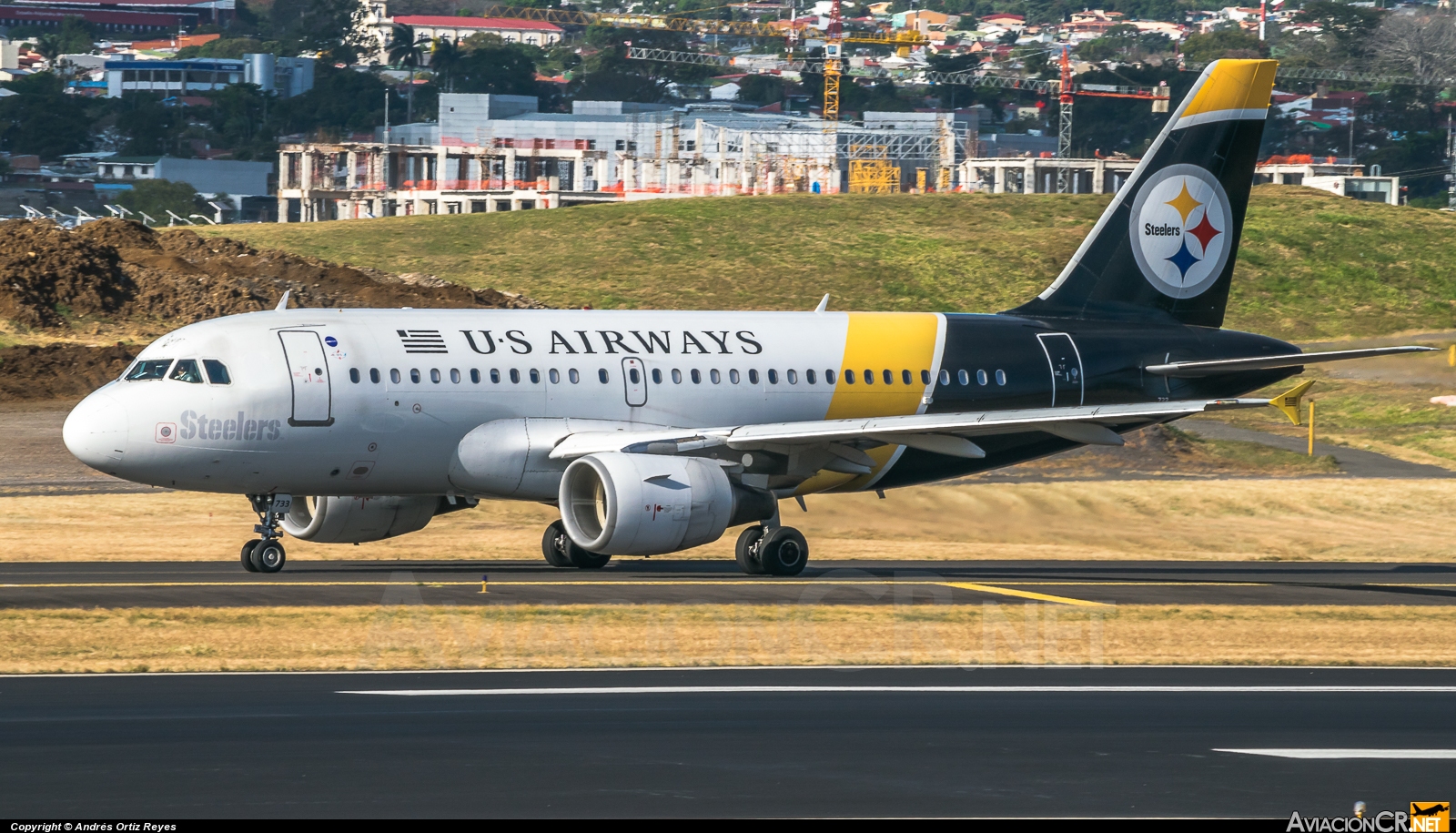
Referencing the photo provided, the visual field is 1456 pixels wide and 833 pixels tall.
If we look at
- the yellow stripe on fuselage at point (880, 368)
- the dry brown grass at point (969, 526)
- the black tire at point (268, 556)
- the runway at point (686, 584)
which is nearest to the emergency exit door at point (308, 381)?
the black tire at point (268, 556)

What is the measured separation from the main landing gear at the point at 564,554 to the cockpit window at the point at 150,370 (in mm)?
6602

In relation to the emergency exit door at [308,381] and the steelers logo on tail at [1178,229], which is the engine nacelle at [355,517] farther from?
the steelers logo on tail at [1178,229]

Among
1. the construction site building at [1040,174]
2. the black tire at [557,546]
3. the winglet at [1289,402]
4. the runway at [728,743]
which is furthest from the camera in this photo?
the construction site building at [1040,174]

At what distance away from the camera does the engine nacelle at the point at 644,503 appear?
28328 mm

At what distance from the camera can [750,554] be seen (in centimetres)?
3091

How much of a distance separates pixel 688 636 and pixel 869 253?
70.6 m

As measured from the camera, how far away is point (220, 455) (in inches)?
1117

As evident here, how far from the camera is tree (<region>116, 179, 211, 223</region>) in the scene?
17788 cm

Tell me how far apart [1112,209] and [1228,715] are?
66.4 ft

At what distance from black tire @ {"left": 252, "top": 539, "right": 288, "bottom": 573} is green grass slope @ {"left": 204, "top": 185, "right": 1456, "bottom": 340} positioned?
51519mm

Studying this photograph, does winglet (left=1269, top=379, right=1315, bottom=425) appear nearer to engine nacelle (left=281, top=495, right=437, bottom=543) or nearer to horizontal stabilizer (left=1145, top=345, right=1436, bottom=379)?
horizontal stabilizer (left=1145, top=345, right=1436, bottom=379)

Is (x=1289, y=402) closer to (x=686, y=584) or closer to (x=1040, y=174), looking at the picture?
(x=686, y=584)

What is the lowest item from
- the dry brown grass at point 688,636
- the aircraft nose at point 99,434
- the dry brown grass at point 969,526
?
the dry brown grass at point 969,526

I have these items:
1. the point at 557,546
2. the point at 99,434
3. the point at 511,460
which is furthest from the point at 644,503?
the point at 99,434
